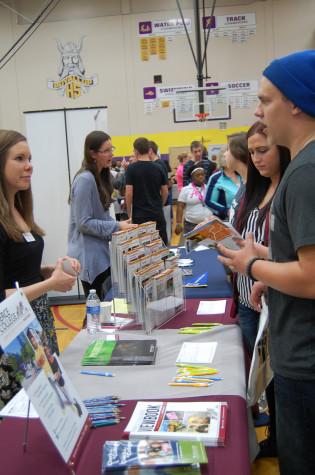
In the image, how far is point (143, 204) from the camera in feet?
15.6

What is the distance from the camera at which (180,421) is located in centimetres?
122

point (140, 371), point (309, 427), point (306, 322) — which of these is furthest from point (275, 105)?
point (140, 371)

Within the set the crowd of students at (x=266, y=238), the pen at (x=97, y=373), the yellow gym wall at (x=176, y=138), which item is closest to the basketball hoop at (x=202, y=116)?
the yellow gym wall at (x=176, y=138)

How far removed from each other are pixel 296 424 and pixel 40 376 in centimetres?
65

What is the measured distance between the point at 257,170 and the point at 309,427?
1118 millimetres

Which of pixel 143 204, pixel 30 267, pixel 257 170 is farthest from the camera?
pixel 143 204

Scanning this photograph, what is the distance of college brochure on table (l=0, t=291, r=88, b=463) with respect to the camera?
1.01m

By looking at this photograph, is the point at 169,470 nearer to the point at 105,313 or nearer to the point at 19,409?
the point at 19,409

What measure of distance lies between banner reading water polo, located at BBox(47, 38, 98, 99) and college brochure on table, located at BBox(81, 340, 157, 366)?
9304mm

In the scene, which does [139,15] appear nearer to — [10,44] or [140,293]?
[10,44]

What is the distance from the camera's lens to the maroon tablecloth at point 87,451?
3.54 ft

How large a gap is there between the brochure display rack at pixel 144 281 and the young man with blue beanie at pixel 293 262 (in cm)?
71

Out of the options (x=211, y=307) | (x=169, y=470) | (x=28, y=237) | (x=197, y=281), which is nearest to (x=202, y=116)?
(x=197, y=281)

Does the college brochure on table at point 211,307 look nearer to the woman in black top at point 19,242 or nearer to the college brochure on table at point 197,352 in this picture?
the college brochure on table at point 197,352
